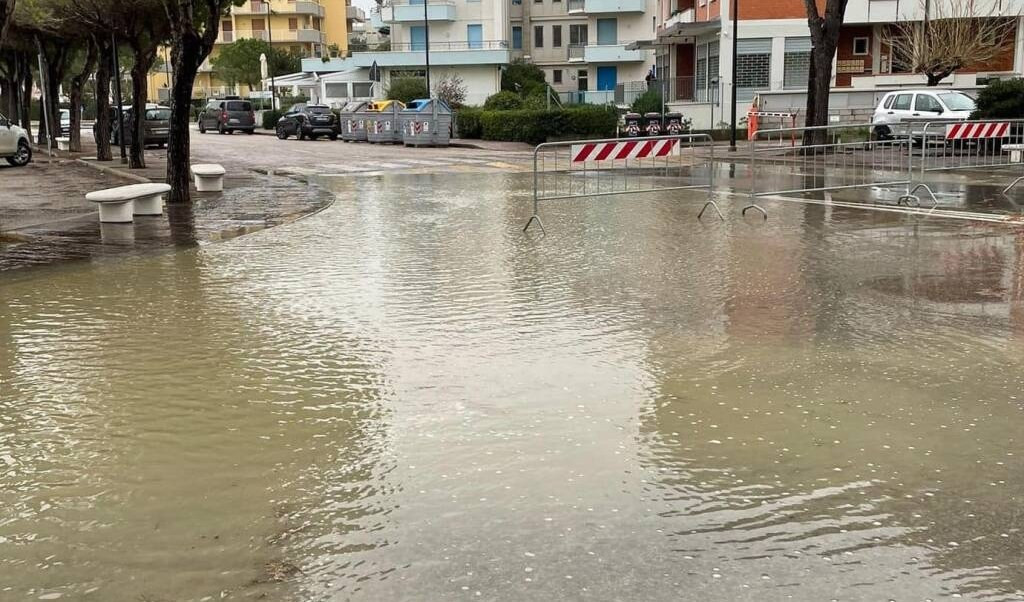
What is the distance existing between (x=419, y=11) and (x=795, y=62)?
33.2 meters

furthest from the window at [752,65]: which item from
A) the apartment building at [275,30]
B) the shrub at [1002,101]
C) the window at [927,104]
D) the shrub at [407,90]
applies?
the apartment building at [275,30]

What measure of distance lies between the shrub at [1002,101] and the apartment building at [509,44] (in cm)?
4018

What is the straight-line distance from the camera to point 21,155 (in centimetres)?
2995

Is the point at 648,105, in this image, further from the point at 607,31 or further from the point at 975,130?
the point at 607,31

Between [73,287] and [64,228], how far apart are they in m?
5.11

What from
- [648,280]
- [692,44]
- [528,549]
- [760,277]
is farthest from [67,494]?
[692,44]

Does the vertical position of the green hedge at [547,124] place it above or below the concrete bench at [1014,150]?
above

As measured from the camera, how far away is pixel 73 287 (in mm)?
9578

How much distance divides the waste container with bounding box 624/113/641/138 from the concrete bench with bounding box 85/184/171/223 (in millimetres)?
22218

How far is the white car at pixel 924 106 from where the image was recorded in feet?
94.3

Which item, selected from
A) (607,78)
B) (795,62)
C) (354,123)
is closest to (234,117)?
(354,123)

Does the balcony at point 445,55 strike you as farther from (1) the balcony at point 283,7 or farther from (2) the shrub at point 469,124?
(1) the balcony at point 283,7

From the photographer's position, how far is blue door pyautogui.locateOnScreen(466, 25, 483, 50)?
71.7 meters

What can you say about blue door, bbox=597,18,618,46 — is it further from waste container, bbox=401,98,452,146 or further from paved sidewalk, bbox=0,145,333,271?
paved sidewalk, bbox=0,145,333,271
